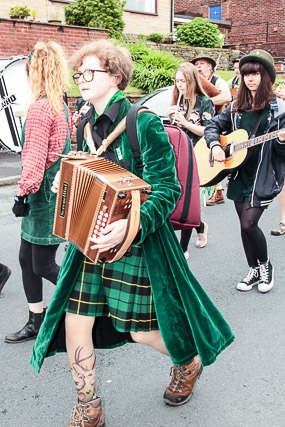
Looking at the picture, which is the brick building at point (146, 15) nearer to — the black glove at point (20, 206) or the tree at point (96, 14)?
the tree at point (96, 14)

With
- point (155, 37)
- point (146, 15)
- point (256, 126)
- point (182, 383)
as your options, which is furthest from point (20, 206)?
point (146, 15)

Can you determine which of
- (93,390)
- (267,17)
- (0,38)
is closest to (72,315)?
(93,390)

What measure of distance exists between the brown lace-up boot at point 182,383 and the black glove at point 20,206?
4.16ft

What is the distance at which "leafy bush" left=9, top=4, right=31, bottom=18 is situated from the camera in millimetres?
13992

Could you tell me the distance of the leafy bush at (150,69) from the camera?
13.7 meters

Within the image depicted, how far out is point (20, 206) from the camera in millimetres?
3176

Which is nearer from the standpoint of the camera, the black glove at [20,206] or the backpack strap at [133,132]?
the backpack strap at [133,132]

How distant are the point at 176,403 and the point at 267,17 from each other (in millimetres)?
27089

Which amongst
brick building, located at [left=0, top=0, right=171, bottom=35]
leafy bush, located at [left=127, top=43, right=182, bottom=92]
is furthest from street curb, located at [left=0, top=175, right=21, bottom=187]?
brick building, located at [left=0, top=0, right=171, bottom=35]

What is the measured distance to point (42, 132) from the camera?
10.4ft

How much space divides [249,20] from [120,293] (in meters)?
27.7

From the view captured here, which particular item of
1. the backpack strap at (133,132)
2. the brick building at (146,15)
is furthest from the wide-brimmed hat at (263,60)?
the brick building at (146,15)

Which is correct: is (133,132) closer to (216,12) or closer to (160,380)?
(160,380)

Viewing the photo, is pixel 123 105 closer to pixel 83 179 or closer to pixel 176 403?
pixel 83 179
